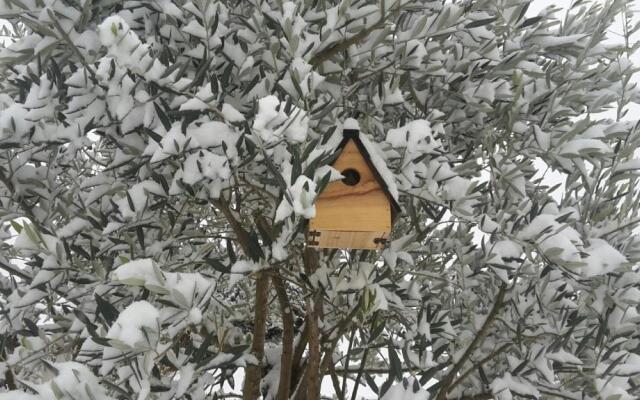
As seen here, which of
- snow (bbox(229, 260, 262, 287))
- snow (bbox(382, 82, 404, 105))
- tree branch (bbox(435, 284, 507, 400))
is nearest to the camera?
snow (bbox(229, 260, 262, 287))

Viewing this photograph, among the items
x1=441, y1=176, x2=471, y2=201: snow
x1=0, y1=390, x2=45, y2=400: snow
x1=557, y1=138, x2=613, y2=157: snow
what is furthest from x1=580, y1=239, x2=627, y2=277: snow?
x1=0, y1=390, x2=45, y2=400: snow

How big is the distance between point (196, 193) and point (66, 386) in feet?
2.48

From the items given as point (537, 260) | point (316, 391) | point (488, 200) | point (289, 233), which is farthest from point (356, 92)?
point (316, 391)

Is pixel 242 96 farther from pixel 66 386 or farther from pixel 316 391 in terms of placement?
pixel 316 391

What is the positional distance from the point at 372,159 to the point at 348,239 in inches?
12.7

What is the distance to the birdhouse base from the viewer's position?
1910 millimetres

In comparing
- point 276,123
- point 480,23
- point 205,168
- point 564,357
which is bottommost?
point 564,357

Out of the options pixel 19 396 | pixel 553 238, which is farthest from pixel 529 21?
pixel 19 396

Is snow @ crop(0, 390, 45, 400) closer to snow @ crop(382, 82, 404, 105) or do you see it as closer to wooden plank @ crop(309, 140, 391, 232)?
wooden plank @ crop(309, 140, 391, 232)

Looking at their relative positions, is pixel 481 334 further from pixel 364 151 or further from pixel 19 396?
pixel 19 396

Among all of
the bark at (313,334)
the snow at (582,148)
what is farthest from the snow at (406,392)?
the snow at (582,148)

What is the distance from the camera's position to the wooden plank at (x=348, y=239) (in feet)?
6.27

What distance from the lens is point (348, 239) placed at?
1972 millimetres

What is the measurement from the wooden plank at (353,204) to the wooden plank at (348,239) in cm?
5
